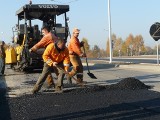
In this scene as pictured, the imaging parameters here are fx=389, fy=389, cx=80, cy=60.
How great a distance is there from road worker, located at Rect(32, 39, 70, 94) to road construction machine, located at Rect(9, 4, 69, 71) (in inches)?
310

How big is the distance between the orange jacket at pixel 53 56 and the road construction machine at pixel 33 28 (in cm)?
785

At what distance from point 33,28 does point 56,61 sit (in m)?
8.99

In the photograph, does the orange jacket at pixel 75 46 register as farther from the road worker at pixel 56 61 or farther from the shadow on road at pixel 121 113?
the shadow on road at pixel 121 113

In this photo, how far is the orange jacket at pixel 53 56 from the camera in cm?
1086

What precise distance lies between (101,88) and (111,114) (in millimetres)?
3892

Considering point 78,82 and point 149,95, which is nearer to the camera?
point 149,95

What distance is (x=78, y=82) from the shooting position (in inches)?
497

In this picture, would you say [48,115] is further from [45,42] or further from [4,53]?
[4,53]


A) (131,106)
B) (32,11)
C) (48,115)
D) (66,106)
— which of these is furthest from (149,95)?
(32,11)

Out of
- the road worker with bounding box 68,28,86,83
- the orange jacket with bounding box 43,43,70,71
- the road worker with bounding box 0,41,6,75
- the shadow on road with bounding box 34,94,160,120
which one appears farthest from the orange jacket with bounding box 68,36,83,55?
the road worker with bounding box 0,41,6,75

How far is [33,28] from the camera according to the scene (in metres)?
19.7

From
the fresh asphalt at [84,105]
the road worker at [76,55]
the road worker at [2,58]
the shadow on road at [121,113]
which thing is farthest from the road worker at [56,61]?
the road worker at [2,58]

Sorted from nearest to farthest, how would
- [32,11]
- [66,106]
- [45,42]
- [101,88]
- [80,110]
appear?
[80,110], [66,106], [101,88], [45,42], [32,11]

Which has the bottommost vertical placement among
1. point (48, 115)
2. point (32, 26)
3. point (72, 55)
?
point (48, 115)
